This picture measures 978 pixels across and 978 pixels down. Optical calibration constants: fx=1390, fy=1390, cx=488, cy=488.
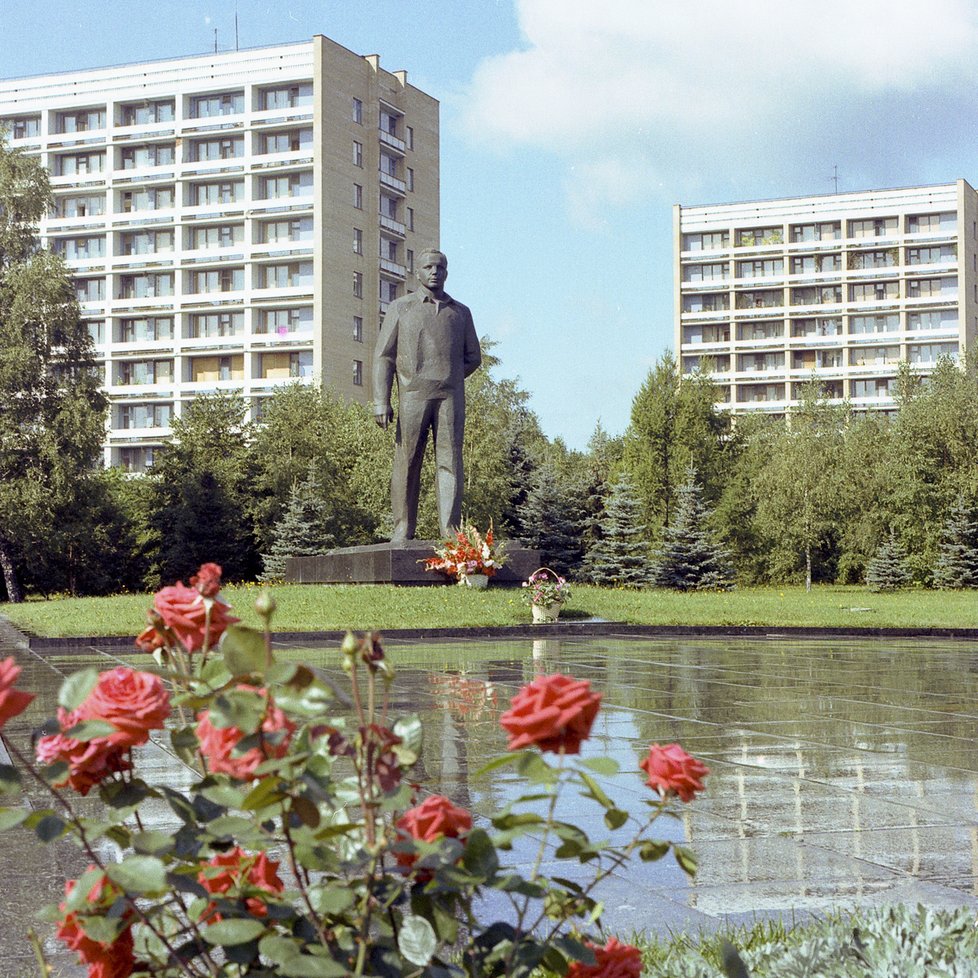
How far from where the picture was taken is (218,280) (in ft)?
250

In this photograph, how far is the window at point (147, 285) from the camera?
252 feet

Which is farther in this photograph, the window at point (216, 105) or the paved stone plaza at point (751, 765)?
the window at point (216, 105)

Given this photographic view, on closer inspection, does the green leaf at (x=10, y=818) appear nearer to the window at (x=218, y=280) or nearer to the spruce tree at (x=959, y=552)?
the spruce tree at (x=959, y=552)

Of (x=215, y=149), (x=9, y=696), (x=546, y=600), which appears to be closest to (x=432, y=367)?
(x=546, y=600)

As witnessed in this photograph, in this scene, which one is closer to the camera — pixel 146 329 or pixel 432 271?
pixel 432 271

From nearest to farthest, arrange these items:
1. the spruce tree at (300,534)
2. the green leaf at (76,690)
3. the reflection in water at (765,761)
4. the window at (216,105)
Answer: the green leaf at (76,690), the reflection in water at (765,761), the spruce tree at (300,534), the window at (216,105)

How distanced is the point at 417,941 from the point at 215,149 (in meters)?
78.6

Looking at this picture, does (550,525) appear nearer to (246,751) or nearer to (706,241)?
(246,751)

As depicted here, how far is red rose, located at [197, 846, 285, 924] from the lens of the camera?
210 cm

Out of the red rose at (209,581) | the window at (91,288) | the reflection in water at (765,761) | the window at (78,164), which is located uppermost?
the window at (78,164)

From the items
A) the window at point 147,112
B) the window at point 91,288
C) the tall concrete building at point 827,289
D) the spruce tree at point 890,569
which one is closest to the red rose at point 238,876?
the spruce tree at point 890,569

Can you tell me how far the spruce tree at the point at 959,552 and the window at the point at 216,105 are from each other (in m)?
44.8

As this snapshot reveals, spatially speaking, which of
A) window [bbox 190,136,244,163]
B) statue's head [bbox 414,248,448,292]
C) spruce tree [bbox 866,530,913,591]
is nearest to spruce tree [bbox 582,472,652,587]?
spruce tree [bbox 866,530,913,591]

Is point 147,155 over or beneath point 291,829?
over
